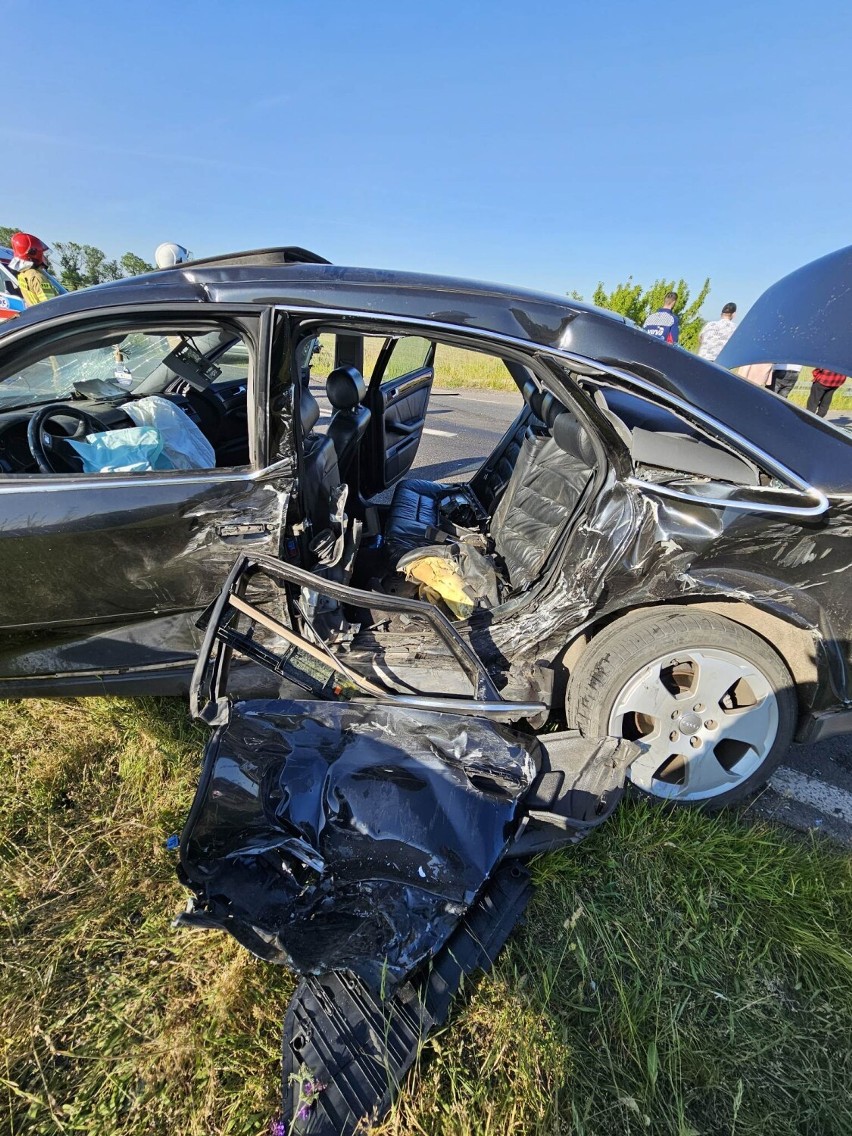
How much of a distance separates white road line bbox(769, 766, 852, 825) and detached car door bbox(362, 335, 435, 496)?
2566 mm

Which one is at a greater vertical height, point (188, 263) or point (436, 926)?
point (188, 263)

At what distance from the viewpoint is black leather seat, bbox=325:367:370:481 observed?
2.47 meters

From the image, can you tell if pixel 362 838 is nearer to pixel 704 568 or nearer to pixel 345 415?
pixel 704 568

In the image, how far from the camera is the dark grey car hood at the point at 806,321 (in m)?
1.64

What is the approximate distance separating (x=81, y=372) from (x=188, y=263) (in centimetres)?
94

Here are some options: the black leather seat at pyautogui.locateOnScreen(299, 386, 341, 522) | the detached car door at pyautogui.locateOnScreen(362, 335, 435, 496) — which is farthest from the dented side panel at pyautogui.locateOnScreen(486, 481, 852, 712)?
the detached car door at pyautogui.locateOnScreen(362, 335, 435, 496)

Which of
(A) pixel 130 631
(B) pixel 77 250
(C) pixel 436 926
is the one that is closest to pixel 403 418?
(A) pixel 130 631

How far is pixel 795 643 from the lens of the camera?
5.74ft

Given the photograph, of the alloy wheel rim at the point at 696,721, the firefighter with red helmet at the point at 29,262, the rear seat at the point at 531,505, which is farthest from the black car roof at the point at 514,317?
the firefighter with red helmet at the point at 29,262

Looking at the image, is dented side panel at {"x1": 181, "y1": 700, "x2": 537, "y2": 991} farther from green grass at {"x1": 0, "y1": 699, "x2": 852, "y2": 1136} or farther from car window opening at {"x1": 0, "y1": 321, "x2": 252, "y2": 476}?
car window opening at {"x1": 0, "y1": 321, "x2": 252, "y2": 476}

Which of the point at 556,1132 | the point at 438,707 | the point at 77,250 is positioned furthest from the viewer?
the point at 77,250

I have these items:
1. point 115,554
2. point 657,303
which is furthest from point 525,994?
point 657,303

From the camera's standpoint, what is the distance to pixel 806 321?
5.66ft

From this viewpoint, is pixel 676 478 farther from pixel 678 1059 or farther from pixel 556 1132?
pixel 556 1132
